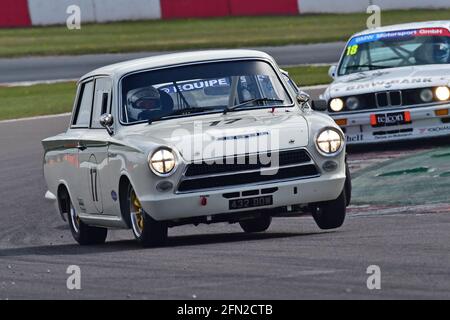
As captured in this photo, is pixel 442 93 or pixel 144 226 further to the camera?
pixel 442 93

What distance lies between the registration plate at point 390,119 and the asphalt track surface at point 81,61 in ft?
40.0

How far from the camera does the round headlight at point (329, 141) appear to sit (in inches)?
371

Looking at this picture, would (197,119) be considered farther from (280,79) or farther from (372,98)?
(372,98)

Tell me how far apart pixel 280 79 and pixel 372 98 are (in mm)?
5644

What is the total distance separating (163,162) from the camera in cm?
921

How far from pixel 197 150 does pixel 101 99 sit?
1.77m

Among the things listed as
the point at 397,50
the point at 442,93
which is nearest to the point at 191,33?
the point at 397,50

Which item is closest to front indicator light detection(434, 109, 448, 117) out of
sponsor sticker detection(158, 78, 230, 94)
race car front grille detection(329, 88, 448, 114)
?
race car front grille detection(329, 88, 448, 114)

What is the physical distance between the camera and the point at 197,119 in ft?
32.7

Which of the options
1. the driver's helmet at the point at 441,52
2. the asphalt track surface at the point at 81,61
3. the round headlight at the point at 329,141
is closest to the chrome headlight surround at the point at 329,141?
the round headlight at the point at 329,141

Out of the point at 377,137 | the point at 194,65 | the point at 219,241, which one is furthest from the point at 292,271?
the point at 377,137

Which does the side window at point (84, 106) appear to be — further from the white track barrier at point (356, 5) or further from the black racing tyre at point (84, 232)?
the white track barrier at point (356, 5)

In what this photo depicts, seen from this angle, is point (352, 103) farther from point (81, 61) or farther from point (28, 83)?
point (81, 61)

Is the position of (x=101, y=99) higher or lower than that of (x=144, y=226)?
higher
